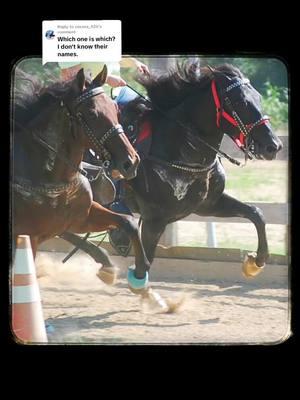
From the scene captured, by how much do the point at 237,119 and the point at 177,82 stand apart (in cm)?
34

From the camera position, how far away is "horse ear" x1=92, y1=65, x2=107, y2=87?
398cm

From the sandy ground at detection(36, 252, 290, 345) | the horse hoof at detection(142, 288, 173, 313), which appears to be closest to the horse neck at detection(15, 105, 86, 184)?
the sandy ground at detection(36, 252, 290, 345)

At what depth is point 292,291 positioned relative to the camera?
4023 millimetres

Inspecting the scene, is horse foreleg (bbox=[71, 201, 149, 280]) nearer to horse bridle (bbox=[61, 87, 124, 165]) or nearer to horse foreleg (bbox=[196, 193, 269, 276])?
horse bridle (bbox=[61, 87, 124, 165])

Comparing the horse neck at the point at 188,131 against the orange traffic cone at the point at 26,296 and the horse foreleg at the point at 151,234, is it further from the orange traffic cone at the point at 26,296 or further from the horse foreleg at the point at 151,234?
the orange traffic cone at the point at 26,296

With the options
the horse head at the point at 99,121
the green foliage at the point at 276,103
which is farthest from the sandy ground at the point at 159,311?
the green foliage at the point at 276,103

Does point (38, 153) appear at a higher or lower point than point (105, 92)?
lower

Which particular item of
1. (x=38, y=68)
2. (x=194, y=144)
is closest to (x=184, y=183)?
(x=194, y=144)

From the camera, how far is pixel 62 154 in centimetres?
411

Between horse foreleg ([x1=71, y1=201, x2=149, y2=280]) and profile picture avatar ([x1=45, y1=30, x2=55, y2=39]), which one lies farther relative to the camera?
horse foreleg ([x1=71, y1=201, x2=149, y2=280])

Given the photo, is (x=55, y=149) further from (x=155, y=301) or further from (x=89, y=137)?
(x=155, y=301)
